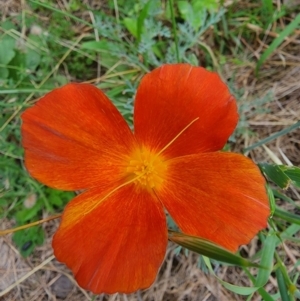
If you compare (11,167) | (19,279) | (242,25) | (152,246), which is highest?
(242,25)

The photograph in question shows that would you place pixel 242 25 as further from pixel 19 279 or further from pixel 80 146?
pixel 19 279

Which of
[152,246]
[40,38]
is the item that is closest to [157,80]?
[152,246]

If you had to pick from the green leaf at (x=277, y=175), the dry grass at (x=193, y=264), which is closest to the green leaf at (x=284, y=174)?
the green leaf at (x=277, y=175)

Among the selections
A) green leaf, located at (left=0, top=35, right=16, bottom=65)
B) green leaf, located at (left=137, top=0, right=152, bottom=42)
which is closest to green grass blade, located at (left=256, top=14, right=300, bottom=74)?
green leaf, located at (left=137, top=0, right=152, bottom=42)

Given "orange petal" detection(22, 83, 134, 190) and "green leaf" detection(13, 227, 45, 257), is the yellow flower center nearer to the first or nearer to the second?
"orange petal" detection(22, 83, 134, 190)

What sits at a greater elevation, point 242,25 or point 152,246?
point 242,25

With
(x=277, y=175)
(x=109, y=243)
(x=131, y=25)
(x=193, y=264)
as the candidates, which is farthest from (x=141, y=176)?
(x=131, y=25)

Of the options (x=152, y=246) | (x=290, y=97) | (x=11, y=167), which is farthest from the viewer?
(x=290, y=97)
